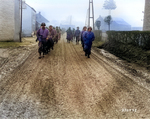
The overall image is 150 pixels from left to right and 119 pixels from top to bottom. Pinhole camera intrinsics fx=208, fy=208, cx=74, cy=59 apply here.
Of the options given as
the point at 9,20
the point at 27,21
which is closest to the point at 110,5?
the point at 27,21

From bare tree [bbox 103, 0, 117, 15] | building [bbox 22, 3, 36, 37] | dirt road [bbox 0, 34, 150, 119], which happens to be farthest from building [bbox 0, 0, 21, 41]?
bare tree [bbox 103, 0, 117, 15]

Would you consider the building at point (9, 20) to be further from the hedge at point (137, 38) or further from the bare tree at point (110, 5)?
the bare tree at point (110, 5)

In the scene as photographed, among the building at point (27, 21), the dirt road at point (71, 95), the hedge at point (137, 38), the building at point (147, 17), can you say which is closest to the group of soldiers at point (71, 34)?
the hedge at point (137, 38)

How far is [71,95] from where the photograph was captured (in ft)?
19.3

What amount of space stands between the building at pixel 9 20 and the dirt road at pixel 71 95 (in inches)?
461

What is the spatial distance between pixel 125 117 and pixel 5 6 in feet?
57.3

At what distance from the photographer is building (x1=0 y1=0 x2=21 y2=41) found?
61.8 feet

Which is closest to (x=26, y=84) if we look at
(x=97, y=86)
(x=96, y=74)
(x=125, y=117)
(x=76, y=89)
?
(x=76, y=89)

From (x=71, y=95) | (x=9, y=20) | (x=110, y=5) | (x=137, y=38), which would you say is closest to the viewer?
(x=71, y=95)

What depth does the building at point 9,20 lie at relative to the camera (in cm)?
1884

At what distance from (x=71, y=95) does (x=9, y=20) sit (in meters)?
15.8

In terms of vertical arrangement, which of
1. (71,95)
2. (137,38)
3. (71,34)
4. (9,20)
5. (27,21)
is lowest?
(71,95)

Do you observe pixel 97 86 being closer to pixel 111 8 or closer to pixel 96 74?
pixel 96 74

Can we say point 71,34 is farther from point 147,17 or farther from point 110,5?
point 110,5
